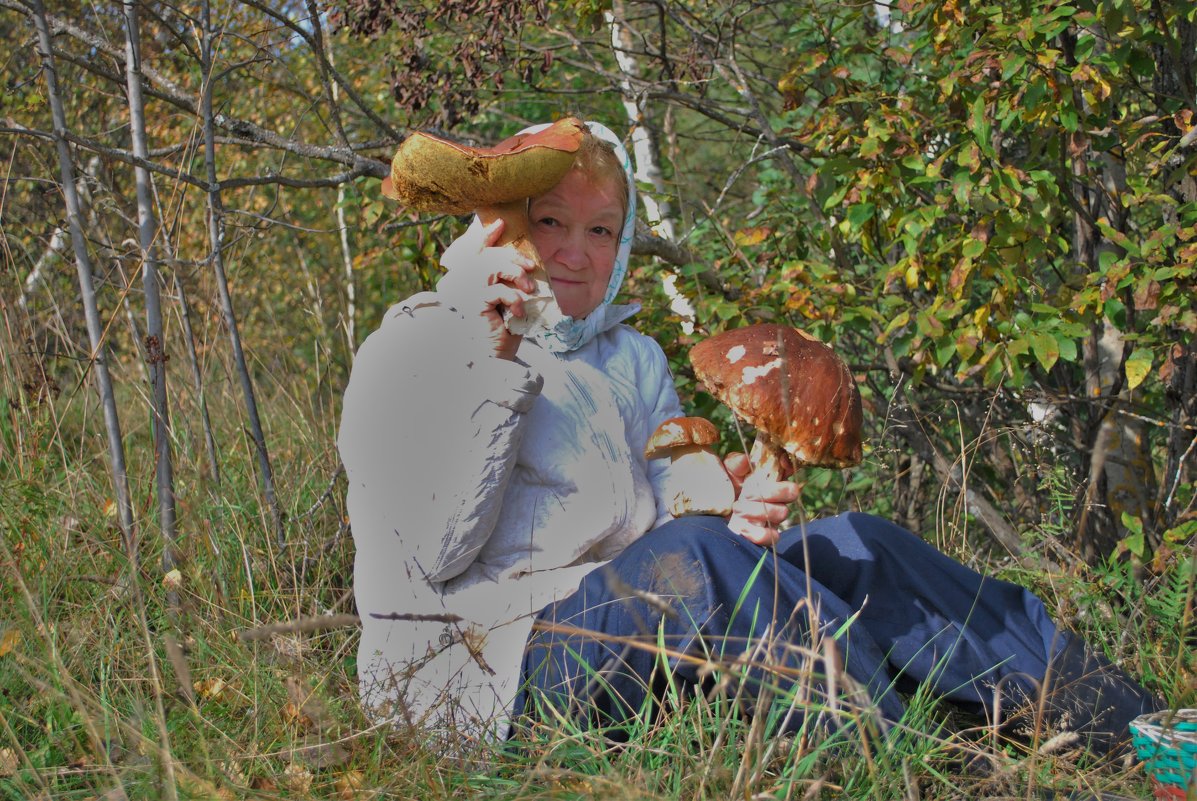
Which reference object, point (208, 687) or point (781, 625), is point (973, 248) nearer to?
point (781, 625)

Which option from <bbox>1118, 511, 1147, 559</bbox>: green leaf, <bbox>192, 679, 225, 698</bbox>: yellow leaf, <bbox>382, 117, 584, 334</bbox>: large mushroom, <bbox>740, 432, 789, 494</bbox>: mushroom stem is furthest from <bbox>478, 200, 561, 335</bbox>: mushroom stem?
<bbox>1118, 511, 1147, 559</bbox>: green leaf

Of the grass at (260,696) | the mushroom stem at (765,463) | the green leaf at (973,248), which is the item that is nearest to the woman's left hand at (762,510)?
the mushroom stem at (765,463)

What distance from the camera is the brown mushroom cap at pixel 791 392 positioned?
193 cm

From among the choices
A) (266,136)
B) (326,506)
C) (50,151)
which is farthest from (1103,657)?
(50,151)

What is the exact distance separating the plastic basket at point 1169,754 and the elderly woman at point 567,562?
0.13 m

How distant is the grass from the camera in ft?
5.41

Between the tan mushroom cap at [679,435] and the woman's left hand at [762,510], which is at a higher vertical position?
the tan mushroom cap at [679,435]

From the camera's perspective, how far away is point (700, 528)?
77.8 inches

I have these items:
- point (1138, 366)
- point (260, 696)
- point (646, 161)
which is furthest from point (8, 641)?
point (646, 161)

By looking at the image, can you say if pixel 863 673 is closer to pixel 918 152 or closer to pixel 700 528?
pixel 700 528

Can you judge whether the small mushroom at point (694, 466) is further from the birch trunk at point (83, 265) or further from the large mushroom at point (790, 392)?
the birch trunk at point (83, 265)

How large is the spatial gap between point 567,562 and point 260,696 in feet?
2.01

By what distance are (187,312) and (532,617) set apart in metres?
1.47

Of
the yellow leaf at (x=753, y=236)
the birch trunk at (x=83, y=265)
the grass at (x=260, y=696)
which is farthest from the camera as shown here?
the yellow leaf at (x=753, y=236)
